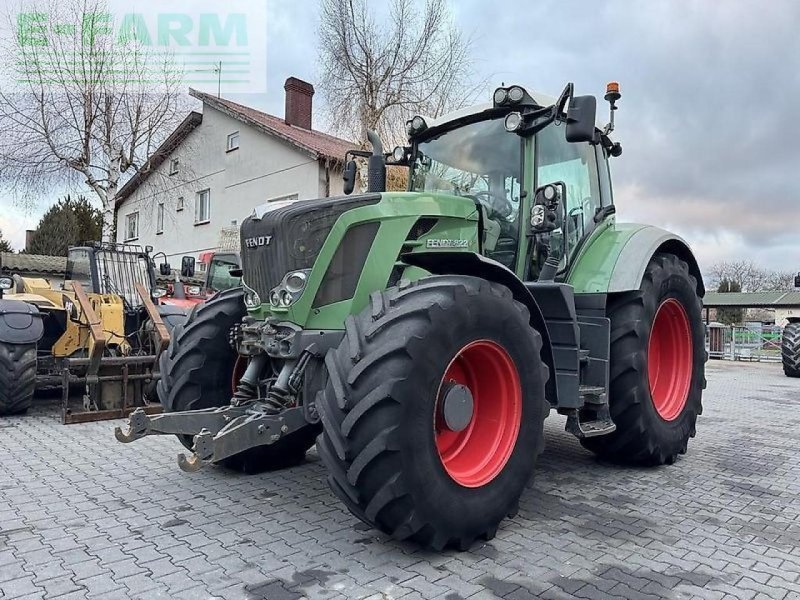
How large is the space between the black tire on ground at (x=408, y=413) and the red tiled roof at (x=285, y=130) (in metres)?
13.7

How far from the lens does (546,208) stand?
417 cm

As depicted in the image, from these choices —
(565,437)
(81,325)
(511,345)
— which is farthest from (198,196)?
(511,345)

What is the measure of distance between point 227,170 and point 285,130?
2942 millimetres

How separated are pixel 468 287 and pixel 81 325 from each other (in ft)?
19.0

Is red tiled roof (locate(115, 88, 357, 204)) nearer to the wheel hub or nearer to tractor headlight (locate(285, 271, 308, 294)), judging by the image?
tractor headlight (locate(285, 271, 308, 294))

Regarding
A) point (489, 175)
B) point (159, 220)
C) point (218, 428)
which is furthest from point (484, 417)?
point (159, 220)

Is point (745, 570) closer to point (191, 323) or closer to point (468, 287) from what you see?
point (468, 287)

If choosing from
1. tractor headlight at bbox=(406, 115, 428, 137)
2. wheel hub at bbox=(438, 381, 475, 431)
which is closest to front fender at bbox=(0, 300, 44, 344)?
tractor headlight at bbox=(406, 115, 428, 137)

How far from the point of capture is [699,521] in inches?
146

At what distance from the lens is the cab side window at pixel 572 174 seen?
447 cm

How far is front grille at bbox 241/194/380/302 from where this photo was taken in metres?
3.46

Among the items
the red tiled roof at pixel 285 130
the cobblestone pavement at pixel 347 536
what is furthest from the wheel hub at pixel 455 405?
the red tiled roof at pixel 285 130

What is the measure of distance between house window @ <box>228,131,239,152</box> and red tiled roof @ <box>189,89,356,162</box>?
58cm

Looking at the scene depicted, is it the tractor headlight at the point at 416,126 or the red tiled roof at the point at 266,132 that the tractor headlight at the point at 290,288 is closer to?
the tractor headlight at the point at 416,126
